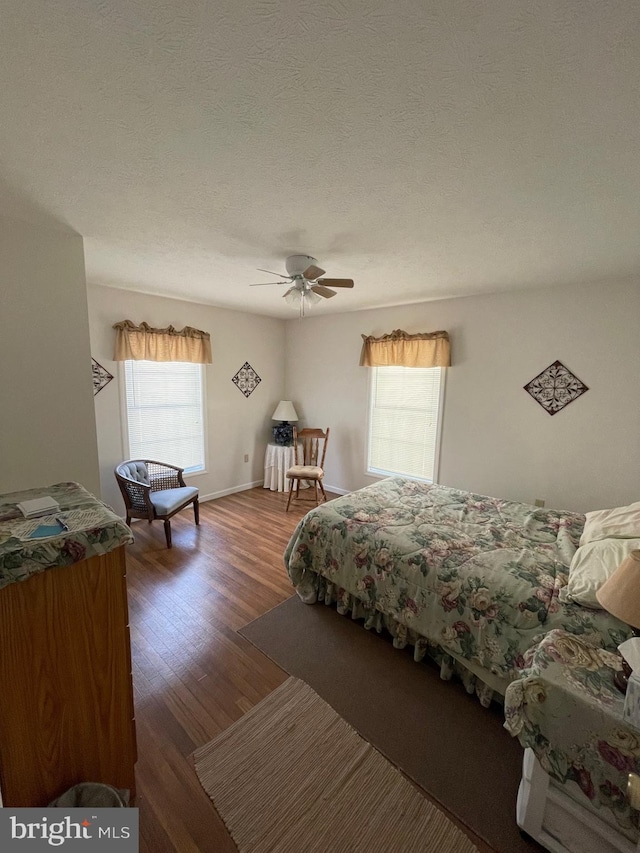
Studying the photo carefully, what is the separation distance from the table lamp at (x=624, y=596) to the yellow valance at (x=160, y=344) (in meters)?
3.94

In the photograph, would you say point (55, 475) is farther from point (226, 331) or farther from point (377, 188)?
point (226, 331)

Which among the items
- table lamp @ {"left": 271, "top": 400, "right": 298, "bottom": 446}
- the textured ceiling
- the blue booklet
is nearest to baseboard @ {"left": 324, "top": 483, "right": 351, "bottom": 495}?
table lamp @ {"left": 271, "top": 400, "right": 298, "bottom": 446}

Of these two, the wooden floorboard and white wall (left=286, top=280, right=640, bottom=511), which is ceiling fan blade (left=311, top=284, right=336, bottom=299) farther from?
the wooden floorboard

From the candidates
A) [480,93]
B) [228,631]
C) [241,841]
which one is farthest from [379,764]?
[480,93]

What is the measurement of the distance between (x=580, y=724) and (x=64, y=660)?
63.2 inches

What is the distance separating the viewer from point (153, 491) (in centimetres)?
352

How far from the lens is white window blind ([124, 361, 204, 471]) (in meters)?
3.63

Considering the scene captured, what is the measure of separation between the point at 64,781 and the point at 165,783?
47 centimetres

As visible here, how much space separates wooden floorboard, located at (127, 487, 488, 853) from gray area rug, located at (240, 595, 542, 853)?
122 millimetres

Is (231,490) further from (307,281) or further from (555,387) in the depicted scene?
(555,387)

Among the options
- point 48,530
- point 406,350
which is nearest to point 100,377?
point 48,530

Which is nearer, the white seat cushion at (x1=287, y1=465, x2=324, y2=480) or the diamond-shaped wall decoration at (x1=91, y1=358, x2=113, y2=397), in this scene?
the diamond-shaped wall decoration at (x1=91, y1=358, x2=113, y2=397)

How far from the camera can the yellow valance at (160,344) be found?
11.0 feet

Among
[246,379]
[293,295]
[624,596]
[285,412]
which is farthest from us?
[285,412]
